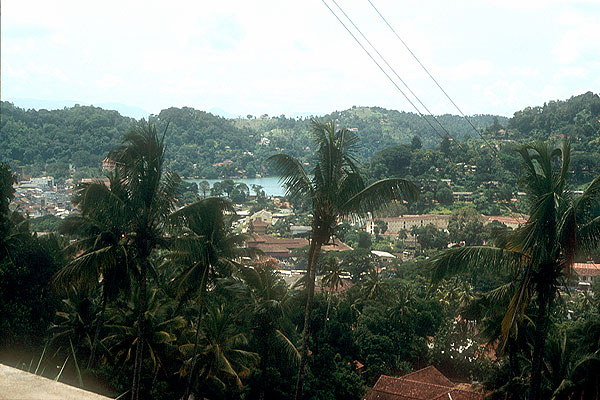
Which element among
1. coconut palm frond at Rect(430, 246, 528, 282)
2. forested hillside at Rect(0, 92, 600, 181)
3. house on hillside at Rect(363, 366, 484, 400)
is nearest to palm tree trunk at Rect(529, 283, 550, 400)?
coconut palm frond at Rect(430, 246, 528, 282)

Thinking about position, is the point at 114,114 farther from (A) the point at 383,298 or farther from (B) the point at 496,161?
(A) the point at 383,298

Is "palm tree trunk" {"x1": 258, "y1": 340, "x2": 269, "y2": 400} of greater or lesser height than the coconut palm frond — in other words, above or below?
below

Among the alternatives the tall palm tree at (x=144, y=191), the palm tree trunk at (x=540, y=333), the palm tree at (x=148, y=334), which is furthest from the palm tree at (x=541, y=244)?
the palm tree at (x=148, y=334)

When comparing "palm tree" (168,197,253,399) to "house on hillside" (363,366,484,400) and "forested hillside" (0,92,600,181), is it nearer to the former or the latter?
"house on hillside" (363,366,484,400)

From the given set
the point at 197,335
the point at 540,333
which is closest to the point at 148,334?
the point at 197,335

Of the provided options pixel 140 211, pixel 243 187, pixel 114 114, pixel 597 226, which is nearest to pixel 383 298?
pixel 140 211

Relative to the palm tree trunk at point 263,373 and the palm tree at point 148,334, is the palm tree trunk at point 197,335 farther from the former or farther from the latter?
the palm tree trunk at point 263,373

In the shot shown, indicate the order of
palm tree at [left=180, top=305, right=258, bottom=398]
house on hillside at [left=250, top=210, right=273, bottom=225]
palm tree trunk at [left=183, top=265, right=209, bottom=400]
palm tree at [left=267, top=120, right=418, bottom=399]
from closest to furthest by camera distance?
palm tree at [left=267, top=120, right=418, bottom=399]
palm tree trunk at [left=183, top=265, right=209, bottom=400]
palm tree at [left=180, top=305, right=258, bottom=398]
house on hillside at [left=250, top=210, right=273, bottom=225]
